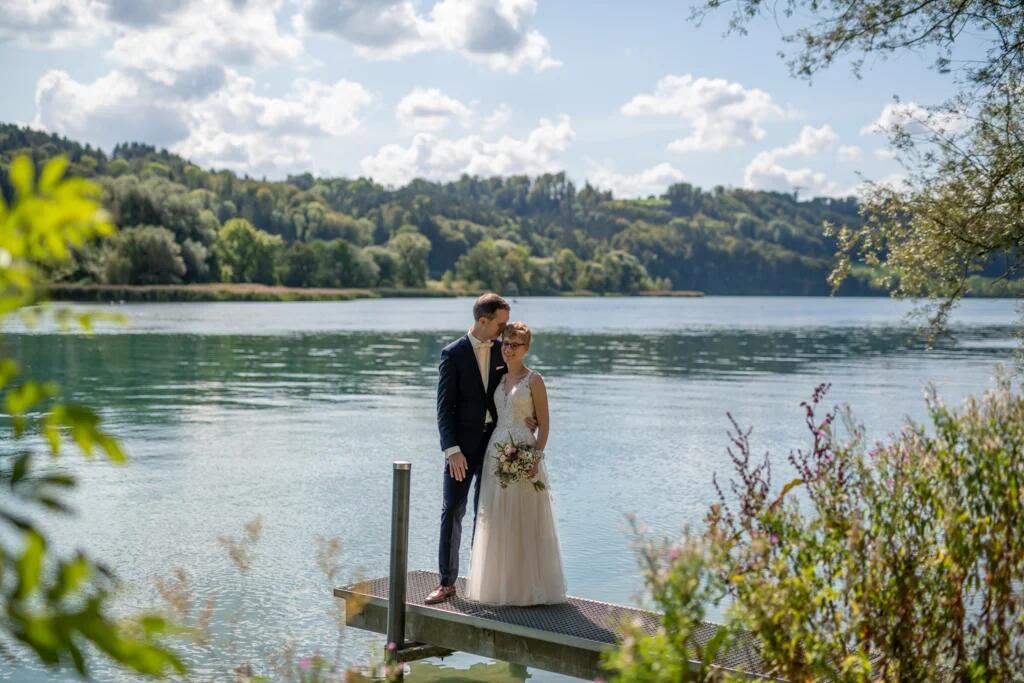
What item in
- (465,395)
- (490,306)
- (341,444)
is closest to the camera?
(490,306)

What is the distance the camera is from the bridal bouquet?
25.6 ft

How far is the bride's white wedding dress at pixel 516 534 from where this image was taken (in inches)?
313

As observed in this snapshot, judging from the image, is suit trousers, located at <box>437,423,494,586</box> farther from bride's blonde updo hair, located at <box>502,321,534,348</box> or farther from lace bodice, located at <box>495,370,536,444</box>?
bride's blonde updo hair, located at <box>502,321,534,348</box>

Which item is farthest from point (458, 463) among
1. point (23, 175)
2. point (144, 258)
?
point (144, 258)

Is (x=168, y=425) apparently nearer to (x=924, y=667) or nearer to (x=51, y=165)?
(x=924, y=667)

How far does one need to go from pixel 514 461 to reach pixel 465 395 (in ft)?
2.25

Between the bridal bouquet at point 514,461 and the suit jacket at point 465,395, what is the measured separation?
37 centimetres

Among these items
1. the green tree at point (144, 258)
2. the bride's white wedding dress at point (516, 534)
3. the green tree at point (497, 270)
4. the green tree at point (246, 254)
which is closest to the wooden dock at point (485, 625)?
the bride's white wedding dress at point (516, 534)

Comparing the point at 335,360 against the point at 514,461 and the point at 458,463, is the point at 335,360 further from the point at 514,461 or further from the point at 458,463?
the point at 514,461

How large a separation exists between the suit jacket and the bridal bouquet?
37 centimetres

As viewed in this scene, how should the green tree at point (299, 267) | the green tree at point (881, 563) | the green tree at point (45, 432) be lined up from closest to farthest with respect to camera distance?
the green tree at point (45, 432), the green tree at point (881, 563), the green tree at point (299, 267)

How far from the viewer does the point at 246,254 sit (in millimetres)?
135375

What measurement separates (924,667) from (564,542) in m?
9.56

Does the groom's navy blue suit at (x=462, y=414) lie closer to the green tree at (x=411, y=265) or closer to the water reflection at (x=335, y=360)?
the water reflection at (x=335, y=360)
